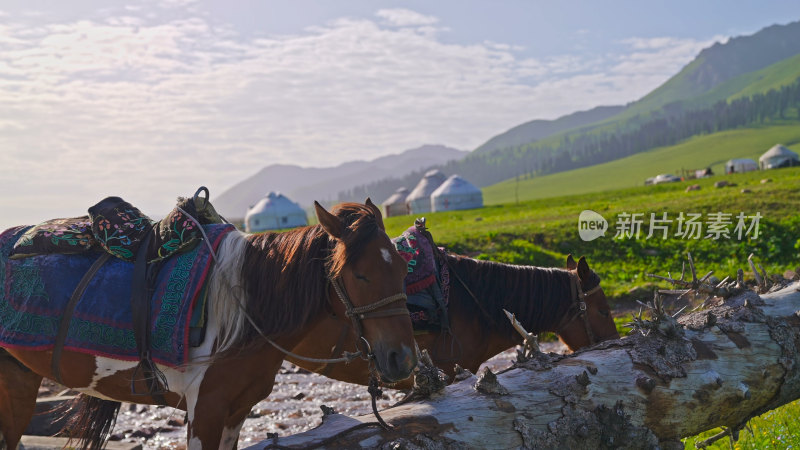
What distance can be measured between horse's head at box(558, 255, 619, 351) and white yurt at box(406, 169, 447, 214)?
6745cm

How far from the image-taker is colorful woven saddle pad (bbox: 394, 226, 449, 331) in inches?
217

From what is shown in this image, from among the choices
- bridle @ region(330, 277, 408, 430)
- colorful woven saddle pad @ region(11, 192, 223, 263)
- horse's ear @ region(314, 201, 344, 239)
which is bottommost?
bridle @ region(330, 277, 408, 430)

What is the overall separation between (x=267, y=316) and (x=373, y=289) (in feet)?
2.70

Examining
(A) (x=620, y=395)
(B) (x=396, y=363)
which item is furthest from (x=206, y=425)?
(A) (x=620, y=395)

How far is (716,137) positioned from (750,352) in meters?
165

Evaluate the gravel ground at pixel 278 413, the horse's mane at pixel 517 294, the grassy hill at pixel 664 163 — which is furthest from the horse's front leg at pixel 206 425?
the grassy hill at pixel 664 163

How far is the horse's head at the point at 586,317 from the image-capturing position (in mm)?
5832

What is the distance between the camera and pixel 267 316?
389 centimetres

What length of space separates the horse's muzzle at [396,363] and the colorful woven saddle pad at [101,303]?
51.9 inches

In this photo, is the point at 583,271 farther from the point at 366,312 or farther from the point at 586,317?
the point at 366,312

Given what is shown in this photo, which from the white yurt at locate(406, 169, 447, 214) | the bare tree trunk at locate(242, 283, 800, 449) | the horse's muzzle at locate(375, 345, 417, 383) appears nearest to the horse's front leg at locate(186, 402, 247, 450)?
the bare tree trunk at locate(242, 283, 800, 449)

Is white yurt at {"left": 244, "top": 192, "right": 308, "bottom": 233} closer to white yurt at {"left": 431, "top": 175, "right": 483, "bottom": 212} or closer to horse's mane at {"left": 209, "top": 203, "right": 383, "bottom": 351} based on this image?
white yurt at {"left": 431, "top": 175, "right": 483, "bottom": 212}

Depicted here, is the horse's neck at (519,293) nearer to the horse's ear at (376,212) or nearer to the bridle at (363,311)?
the horse's ear at (376,212)

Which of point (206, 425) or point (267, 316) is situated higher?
point (267, 316)
